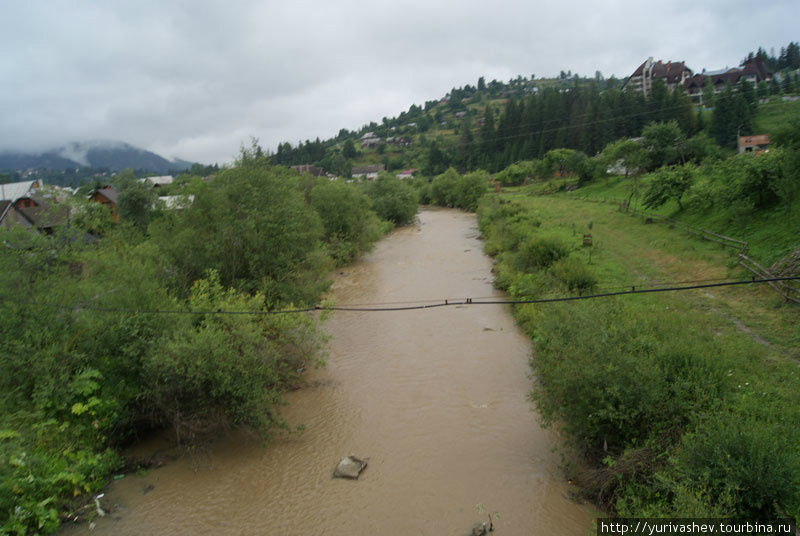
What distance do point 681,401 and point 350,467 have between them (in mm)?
7021

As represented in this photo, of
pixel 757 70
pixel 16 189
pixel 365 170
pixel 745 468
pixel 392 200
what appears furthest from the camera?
pixel 365 170

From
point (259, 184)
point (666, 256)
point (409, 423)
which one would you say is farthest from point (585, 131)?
point (409, 423)

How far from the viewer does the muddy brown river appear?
9031 mm

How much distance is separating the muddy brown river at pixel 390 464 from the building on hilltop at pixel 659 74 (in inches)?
3687

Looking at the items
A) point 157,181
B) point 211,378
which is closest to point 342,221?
point 211,378

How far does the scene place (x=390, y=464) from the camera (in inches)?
423

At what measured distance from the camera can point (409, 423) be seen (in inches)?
485

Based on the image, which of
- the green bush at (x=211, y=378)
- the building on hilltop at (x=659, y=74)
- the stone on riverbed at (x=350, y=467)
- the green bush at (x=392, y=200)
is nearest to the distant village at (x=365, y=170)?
the building on hilltop at (x=659, y=74)

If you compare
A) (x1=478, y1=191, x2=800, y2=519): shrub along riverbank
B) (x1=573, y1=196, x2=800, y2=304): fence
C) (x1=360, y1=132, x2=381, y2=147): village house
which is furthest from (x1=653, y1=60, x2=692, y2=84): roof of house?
(x1=478, y1=191, x2=800, y2=519): shrub along riverbank

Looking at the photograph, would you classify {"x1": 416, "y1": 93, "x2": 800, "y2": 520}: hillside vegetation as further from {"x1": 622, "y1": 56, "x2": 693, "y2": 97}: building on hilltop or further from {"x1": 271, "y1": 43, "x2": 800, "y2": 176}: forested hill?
{"x1": 622, "y1": 56, "x2": 693, "y2": 97}: building on hilltop

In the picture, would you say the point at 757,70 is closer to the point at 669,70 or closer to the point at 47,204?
the point at 669,70

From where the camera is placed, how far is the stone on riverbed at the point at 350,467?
409 inches

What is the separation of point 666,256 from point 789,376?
13007 mm

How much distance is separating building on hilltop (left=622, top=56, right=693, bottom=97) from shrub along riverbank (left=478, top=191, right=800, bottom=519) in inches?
3633
